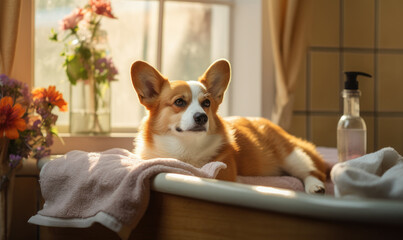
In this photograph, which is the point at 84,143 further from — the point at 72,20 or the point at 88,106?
the point at 72,20

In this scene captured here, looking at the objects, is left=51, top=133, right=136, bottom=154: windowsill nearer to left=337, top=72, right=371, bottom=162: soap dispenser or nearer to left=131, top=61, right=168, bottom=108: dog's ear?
left=131, top=61, right=168, bottom=108: dog's ear

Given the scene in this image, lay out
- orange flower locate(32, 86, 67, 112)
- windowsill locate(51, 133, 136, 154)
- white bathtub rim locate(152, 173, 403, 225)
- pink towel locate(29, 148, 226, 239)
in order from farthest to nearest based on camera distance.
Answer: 1. windowsill locate(51, 133, 136, 154)
2. orange flower locate(32, 86, 67, 112)
3. pink towel locate(29, 148, 226, 239)
4. white bathtub rim locate(152, 173, 403, 225)

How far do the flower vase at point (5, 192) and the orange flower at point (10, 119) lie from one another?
0.50 ft

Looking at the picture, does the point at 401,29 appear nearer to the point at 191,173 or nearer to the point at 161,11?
the point at 161,11

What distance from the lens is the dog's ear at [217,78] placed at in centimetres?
176

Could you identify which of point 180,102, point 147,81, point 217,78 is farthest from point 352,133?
point 147,81

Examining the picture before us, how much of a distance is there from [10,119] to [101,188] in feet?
1.96

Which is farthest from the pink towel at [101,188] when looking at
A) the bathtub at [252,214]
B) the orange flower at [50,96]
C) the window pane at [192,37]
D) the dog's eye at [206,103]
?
the window pane at [192,37]

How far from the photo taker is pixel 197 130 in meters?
1.57

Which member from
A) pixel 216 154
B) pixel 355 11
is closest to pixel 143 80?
pixel 216 154

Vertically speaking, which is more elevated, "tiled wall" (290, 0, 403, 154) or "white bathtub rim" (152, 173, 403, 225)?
"tiled wall" (290, 0, 403, 154)

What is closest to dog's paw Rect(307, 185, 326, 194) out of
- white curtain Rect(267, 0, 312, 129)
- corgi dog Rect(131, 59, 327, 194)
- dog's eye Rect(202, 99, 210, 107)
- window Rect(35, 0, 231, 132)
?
corgi dog Rect(131, 59, 327, 194)

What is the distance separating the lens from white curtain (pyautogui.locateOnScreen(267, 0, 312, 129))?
2562 mm

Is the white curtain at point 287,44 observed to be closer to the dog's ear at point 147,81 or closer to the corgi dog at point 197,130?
the corgi dog at point 197,130
